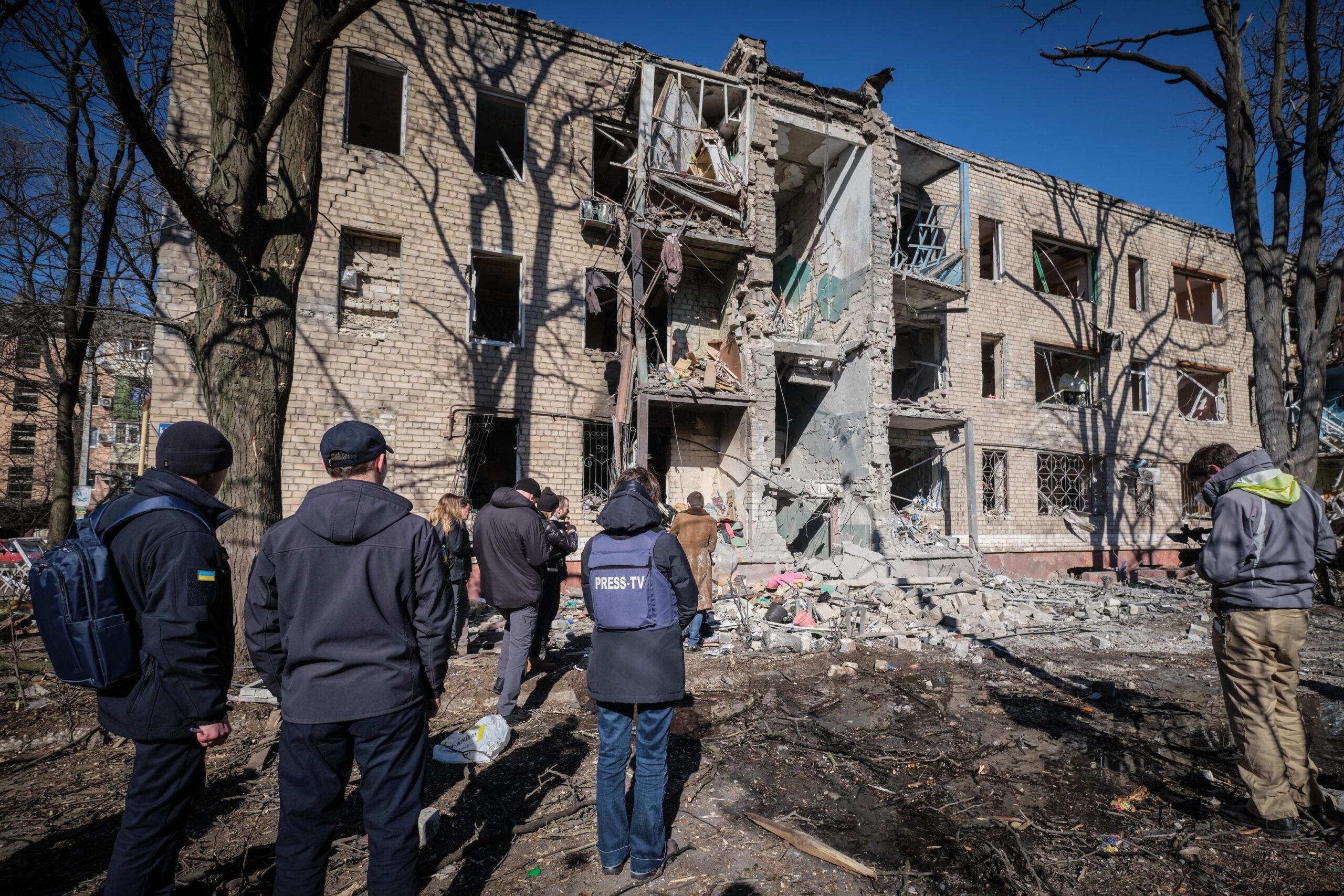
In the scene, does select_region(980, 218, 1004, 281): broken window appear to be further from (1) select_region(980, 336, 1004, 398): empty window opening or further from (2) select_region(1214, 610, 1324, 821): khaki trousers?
(2) select_region(1214, 610, 1324, 821): khaki trousers

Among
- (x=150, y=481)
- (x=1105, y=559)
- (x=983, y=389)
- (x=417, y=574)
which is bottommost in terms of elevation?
(x=1105, y=559)

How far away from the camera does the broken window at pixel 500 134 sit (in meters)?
10.6

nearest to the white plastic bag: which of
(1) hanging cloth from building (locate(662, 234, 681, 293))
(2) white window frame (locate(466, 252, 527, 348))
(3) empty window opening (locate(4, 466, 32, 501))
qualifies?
(2) white window frame (locate(466, 252, 527, 348))

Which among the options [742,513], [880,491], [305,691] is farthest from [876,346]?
[305,691]

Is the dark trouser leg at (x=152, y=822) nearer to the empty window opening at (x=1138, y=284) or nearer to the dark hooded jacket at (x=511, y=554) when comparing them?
the dark hooded jacket at (x=511, y=554)

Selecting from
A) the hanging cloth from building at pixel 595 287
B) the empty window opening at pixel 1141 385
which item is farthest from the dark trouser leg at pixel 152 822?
the empty window opening at pixel 1141 385

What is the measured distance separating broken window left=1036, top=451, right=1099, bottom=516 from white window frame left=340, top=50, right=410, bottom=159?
1595 centimetres

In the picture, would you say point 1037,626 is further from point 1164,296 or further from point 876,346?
point 1164,296

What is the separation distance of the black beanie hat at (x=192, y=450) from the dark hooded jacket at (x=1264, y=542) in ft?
15.6

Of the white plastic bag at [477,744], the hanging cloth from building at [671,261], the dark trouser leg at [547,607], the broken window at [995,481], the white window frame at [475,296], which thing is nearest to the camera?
the white plastic bag at [477,744]

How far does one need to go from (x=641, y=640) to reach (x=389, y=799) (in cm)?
109

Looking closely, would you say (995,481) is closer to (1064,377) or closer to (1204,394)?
(1064,377)

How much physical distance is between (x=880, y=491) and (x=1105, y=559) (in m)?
8.75

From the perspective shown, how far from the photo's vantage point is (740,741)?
4117 mm
